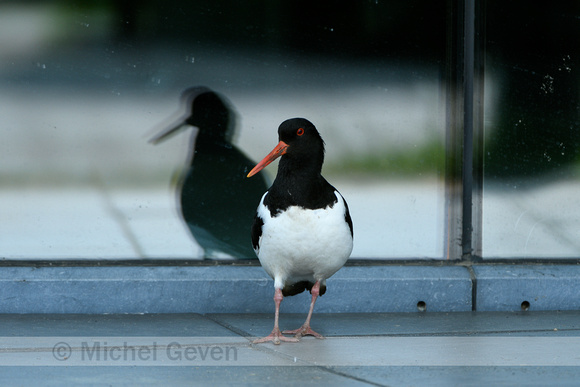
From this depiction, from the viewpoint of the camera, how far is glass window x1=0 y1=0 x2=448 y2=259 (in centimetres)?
725

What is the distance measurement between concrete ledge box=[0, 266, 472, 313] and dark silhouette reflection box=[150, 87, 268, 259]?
1.06 feet

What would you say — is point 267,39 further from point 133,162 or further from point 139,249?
point 139,249

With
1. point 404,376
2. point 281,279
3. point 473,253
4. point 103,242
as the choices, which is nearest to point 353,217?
point 473,253

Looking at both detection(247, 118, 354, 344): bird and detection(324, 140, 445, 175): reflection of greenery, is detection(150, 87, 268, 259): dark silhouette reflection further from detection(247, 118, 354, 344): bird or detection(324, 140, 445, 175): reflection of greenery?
detection(247, 118, 354, 344): bird

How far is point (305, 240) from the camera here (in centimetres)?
574

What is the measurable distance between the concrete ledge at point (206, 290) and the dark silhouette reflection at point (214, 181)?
323 mm

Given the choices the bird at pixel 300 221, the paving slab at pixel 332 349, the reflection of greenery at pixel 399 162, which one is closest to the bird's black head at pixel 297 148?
the bird at pixel 300 221

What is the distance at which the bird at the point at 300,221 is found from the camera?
5.76 meters

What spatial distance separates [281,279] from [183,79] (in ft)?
7.13

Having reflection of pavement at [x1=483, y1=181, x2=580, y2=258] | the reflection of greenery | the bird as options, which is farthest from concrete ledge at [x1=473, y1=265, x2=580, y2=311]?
the bird

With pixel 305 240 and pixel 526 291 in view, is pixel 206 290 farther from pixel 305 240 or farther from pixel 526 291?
pixel 526 291

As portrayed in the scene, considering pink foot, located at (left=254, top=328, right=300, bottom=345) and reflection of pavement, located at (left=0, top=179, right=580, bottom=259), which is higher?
reflection of pavement, located at (left=0, top=179, right=580, bottom=259)

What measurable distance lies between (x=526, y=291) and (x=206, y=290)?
257 centimetres

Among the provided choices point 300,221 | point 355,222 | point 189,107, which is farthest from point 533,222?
point 189,107
